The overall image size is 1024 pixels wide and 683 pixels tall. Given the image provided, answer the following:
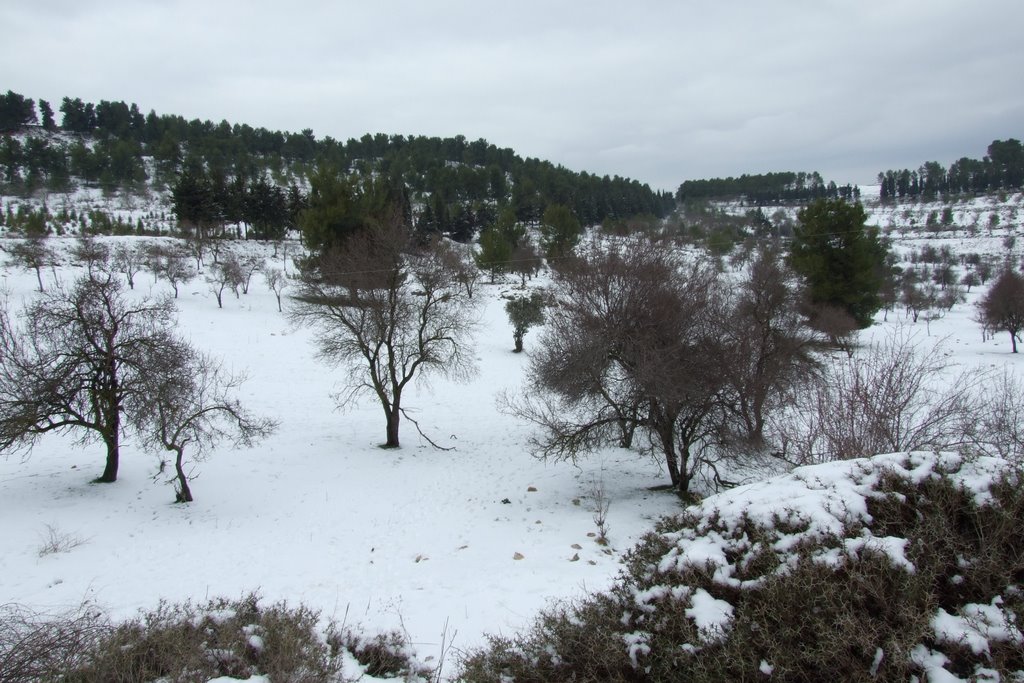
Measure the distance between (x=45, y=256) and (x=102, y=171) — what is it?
197 ft

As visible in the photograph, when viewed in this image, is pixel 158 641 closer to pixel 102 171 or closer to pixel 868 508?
pixel 868 508

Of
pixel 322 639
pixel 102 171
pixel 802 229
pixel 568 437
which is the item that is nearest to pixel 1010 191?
pixel 802 229

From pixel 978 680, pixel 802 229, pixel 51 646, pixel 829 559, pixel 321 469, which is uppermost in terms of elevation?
pixel 802 229

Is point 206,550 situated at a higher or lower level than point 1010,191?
lower

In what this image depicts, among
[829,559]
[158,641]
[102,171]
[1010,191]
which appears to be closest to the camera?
[829,559]

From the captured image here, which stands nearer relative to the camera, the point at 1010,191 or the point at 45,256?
the point at 45,256

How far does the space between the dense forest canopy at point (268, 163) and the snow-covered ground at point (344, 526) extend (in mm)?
48574

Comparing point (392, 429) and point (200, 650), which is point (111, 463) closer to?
point (392, 429)

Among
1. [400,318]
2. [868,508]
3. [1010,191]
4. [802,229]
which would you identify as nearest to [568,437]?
[400,318]

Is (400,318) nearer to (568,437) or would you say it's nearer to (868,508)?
(568,437)

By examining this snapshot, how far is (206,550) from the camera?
442 inches

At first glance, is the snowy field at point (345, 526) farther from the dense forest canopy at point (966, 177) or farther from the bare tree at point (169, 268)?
the dense forest canopy at point (966, 177)

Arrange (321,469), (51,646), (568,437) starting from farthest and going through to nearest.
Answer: (321,469) < (568,437) < (51,646)

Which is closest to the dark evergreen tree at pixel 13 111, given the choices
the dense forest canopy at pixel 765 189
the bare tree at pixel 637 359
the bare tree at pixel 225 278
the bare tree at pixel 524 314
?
the bare tree at pixel 225 278
